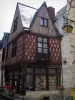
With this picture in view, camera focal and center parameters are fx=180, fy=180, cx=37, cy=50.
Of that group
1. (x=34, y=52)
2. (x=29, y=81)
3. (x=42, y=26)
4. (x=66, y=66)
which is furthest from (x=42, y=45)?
(x=29, y=81)

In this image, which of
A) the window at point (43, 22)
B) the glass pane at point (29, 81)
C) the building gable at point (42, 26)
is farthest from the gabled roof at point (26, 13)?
the glass pane at point (29, 81)

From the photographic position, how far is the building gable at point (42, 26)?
19.3 metres

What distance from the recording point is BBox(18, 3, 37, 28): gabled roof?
1914 centimetres

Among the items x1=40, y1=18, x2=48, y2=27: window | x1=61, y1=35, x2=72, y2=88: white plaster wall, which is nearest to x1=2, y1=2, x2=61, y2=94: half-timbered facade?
x1=40, y1=18, x2=48, y2=27: window

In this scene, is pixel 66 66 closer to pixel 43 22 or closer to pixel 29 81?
pixel 29 81

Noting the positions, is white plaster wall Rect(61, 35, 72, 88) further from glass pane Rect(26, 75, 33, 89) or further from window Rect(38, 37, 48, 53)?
glass pane Rect(26, 75, 33, 89)

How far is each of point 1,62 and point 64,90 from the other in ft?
34.7

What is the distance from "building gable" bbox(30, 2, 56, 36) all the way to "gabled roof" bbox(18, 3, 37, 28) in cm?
48

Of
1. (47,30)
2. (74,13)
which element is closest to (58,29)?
(47,30)

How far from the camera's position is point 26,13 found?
20344mm

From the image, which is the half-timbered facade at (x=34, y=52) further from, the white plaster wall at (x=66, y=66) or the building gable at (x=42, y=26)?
the white plaster wall at (x=66, y=66)

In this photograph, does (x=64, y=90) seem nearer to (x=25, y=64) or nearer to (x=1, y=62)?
(x=25, y=64)

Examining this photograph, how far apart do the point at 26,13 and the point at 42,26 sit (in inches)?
95.3

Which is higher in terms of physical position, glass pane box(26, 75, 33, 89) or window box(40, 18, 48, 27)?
window box(40, 18, 48, 27)
